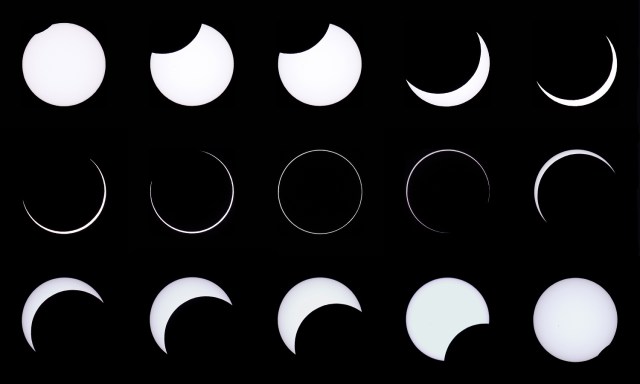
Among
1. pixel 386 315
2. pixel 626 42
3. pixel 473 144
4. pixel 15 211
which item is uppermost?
pixel 626 42

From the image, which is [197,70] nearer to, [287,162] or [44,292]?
[287,162]

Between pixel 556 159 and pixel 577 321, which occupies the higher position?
pixel 556 159

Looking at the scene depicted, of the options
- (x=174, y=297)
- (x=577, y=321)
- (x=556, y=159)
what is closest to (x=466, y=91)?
(x=556, y=159)

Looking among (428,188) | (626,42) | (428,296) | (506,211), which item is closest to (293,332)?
(428,296)

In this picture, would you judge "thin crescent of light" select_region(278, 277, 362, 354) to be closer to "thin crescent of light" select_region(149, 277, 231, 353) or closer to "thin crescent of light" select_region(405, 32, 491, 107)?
"thin crescent of light" select_region(149, 277, 231, 353)

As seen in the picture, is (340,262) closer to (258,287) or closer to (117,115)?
(258,287)

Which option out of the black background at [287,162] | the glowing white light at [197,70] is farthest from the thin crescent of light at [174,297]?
the glowing white light at [197,70]
